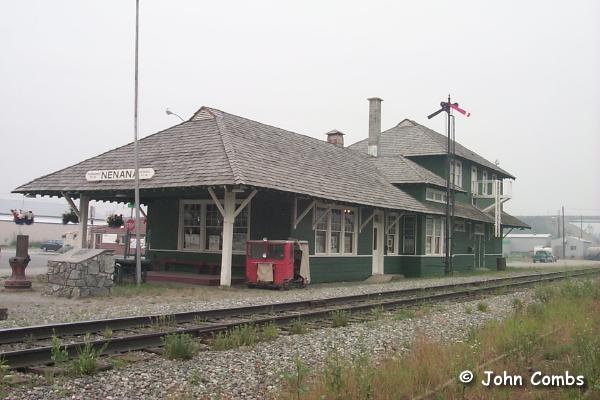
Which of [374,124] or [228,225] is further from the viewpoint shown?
[374,124]

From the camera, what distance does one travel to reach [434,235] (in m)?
27.5

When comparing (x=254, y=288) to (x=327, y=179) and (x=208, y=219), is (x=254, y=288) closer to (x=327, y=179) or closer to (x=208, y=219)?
(x=208, y=219)

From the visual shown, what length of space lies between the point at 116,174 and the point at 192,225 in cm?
300

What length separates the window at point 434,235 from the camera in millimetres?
26750

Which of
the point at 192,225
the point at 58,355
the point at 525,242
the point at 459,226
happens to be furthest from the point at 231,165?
the point at 525,242

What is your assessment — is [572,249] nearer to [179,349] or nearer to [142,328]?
[142,328]

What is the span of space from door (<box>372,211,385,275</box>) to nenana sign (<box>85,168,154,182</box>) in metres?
9.86

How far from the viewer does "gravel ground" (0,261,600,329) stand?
10.4 m

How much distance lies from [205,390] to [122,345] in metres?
1.97

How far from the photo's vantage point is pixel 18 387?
222 inches

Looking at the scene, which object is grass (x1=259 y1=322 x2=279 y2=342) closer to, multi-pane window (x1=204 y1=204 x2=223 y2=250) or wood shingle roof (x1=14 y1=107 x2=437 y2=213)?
wood shingle roof (x1=14 y1=107 x2=437 y2=213)

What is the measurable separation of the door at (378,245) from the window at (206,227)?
6842mm

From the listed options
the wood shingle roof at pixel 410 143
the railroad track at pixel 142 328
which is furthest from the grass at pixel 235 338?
the wood shingle roof at pixel 410 143

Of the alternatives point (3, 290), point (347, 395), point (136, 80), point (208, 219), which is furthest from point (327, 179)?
point (347, 395)
